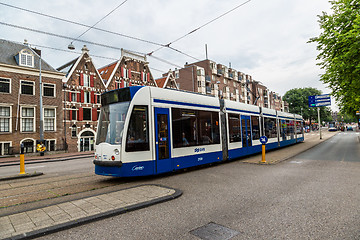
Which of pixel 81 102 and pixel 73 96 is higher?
pixel 73 96

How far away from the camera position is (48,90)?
1074 inches

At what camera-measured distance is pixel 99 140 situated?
25.0ft

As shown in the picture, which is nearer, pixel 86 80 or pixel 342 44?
pixel 342 44

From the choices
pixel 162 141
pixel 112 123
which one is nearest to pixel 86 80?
pixel 112 123

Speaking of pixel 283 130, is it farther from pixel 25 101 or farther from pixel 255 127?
pixel 25 101

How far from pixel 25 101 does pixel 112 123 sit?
23918 millimetres

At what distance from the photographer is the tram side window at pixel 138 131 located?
23.7ft

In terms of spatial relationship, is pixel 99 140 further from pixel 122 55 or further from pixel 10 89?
pixel 122 55

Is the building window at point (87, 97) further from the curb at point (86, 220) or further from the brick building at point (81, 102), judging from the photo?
the curb at point (86, 220)

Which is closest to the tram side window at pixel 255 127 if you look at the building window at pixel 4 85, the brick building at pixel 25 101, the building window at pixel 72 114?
the brick building at pixel 25 101

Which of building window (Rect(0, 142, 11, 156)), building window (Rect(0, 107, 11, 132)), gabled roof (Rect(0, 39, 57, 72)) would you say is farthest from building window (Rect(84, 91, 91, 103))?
building window (Rect(0, 142, 11, 156))

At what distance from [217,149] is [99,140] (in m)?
5.61

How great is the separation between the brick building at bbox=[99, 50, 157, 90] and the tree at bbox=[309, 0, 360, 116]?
26.9 meters

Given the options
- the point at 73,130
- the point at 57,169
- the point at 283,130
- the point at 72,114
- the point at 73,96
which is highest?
the point at 73,96
